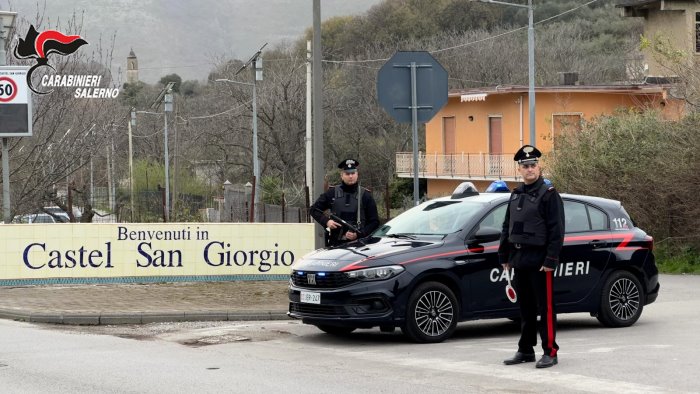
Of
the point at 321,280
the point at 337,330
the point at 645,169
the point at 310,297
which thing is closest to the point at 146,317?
the point at 337,330

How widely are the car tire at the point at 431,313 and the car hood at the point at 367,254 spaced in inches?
15.6

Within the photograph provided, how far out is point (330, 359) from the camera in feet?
38.3

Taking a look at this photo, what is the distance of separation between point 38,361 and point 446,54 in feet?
211

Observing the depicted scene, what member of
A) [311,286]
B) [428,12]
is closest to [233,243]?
[311,286]

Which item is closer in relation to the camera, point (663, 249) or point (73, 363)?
point (73, 363)

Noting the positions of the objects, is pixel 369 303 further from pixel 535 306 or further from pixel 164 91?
pixel 164 91

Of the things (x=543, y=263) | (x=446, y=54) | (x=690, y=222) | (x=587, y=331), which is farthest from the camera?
(x=446, y=54)

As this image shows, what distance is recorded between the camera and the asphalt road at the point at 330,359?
9984 mm

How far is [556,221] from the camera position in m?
10.8

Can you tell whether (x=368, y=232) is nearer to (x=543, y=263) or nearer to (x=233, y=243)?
(x=543, y=263)

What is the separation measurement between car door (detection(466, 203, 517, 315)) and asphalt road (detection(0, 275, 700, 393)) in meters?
0.39

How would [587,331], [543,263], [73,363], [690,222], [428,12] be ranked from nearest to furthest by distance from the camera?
[543,263], [73,363], [587,331], [690,222], [428,12]

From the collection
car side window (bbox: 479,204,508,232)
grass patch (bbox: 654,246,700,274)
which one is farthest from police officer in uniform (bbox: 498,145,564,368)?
grass patch (bbox: 654,246,700,274)

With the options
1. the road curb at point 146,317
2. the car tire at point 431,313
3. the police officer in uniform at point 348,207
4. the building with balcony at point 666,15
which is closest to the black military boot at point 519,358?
the car tire at point 431,313
